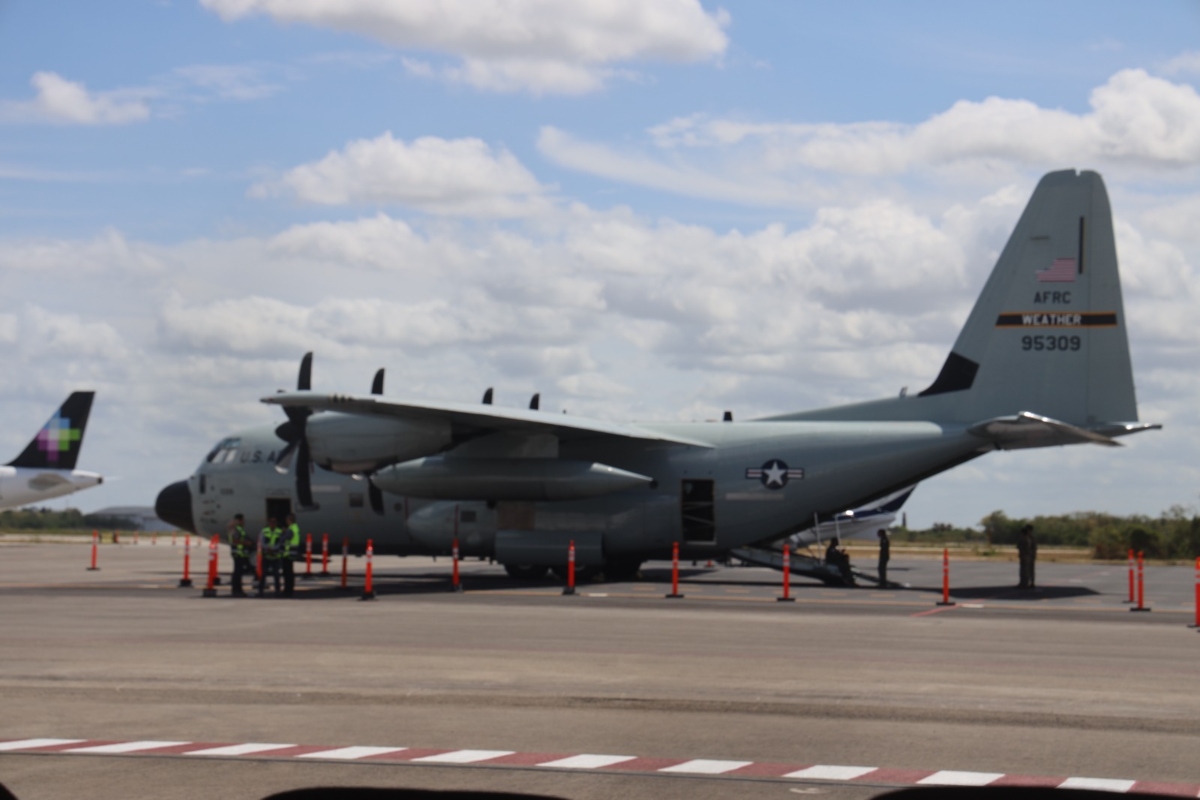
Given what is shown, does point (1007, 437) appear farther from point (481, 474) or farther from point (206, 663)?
point (206, 663)

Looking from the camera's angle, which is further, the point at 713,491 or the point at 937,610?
the point at 713,491

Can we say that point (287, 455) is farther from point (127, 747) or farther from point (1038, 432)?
point (127, 747)

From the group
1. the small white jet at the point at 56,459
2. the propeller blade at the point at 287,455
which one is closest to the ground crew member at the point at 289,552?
the propeller blade at the point at 287,455

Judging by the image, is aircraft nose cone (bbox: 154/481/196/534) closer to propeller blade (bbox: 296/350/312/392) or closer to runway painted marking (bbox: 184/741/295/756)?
propeller blade (bbox: 296/350/312/392)

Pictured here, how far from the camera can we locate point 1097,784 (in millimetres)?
8422

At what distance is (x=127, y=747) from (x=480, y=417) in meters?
17.1

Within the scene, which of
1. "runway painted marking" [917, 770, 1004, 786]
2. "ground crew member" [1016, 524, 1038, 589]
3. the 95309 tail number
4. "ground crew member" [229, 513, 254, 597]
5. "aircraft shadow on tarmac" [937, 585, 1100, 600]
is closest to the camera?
"runway painted marking" [917, 770, 1004, 786]

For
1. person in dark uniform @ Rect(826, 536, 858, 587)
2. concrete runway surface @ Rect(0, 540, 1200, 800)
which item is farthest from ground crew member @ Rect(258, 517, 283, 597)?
person in dark uniform @ Rect(826, 536, 858, 587)

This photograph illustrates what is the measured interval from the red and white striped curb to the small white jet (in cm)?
5237

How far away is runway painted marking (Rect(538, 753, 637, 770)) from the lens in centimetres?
887

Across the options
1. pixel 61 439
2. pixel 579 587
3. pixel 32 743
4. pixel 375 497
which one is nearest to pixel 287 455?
pixel 375 497

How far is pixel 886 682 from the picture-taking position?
13195 mm

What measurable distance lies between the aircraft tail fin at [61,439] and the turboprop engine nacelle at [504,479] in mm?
34992

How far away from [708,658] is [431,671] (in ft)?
10.9
